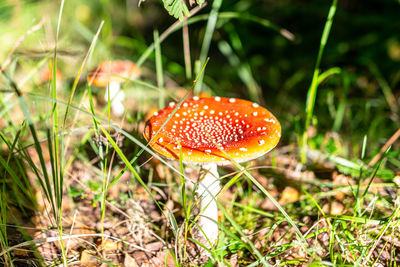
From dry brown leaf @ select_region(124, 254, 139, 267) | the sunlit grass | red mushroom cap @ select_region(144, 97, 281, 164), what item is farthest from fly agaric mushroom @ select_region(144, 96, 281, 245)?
dry brown leaf @ select_region(124, 254, 139, 267)

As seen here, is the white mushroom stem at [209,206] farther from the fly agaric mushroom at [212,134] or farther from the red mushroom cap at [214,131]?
the red mushroom cap at [214,131]

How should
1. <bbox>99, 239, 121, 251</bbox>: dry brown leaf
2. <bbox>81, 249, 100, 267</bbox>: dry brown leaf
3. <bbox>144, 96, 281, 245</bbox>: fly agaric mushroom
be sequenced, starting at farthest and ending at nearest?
<bbox>99, 239, 121, 251</bbox>: dry brown leaf, <bbox>81, 249, 100, 267</bbox>: dry brown leaf, <bbox>144, 96, 281, 245</bbox>: fly agaric mushroom

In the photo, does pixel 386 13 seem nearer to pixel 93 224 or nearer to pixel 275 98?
pixel 275 98

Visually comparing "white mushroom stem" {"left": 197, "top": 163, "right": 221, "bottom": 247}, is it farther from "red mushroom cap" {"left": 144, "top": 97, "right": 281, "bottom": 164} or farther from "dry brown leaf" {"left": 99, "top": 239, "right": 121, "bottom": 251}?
"dry brown leaf" {"left": 99, "top": 239, "right": 121, "bottom": 251}

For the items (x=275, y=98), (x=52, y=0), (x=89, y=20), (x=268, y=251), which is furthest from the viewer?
(x=89, y=20)

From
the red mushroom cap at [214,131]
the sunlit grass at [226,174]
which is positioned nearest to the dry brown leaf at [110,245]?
the sunlit grass at [226,174]

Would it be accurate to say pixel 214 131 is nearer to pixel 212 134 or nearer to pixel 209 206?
pixel 212 134

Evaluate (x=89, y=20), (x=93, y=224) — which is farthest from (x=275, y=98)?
(x=89, y=20)
